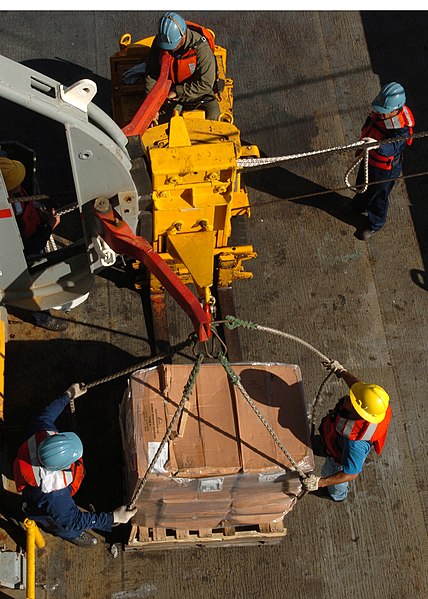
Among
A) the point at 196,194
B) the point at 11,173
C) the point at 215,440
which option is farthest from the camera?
the point at 11,173

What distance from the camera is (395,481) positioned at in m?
6.71

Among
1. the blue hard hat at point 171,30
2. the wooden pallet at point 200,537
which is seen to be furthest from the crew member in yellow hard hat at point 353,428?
the blue hard hat at point 171,30

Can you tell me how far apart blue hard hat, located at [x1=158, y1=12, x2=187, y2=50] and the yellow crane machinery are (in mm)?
756

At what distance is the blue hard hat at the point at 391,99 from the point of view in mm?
6969

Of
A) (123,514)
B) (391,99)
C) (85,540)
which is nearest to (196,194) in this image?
(391,99)

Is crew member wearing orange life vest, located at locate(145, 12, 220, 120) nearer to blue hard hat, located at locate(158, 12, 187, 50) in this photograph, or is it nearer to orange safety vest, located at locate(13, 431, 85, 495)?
blue hard hat, located at locate(158, 12, 187, 50)

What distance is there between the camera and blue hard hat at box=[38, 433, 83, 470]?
17.3ft

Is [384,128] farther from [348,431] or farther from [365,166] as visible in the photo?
[348,431]

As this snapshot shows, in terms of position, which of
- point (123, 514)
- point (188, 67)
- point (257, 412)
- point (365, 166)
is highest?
point (188, 67)

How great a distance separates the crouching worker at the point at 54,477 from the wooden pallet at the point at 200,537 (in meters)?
0.48

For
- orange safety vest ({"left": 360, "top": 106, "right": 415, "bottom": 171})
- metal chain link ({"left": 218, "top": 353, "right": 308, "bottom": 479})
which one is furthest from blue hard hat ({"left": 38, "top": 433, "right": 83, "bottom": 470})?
orange safety vest ({"left": 360, "top": 106, "right": 415, "bottom": 171})

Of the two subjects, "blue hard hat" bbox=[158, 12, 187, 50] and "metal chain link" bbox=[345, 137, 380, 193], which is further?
"metal chain link" bbox=[345, 137, 380, 193]

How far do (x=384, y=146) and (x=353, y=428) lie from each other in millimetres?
3028

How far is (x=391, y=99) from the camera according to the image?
275 inches
